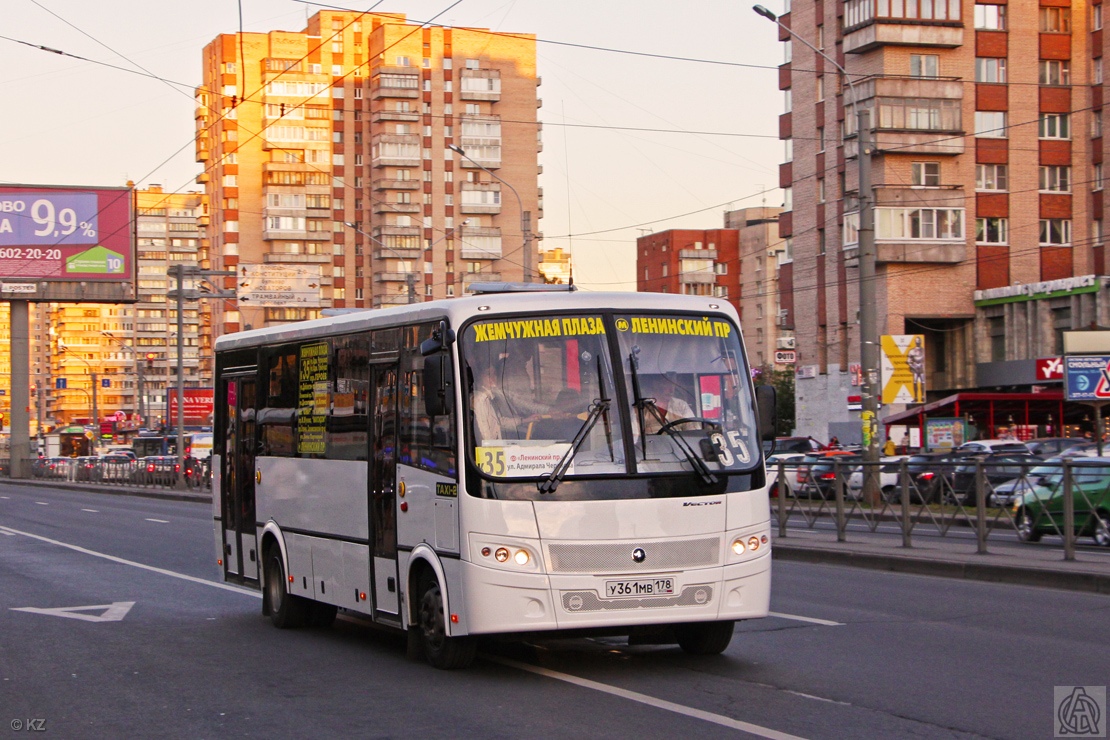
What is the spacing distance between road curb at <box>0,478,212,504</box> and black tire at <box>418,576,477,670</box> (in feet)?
104

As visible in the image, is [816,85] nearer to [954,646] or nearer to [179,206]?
[954,646]

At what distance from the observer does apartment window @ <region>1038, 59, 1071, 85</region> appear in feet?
192

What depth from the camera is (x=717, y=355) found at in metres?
9.79

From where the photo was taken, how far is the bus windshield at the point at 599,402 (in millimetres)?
9117

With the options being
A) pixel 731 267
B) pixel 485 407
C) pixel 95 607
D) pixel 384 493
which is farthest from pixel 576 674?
pixel 731 267

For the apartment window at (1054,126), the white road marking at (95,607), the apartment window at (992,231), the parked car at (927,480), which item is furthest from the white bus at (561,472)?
the apartment window at (1054,126)

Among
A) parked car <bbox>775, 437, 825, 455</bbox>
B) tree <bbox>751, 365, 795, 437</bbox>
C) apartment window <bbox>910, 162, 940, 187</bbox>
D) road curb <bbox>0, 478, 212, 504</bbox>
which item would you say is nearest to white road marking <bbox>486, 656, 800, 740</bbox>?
road curb <bbox>0, 478, 212, 504</bbox>

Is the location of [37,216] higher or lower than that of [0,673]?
higher

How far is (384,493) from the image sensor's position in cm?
1023

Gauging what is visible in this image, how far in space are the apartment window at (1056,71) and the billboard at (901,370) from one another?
38.5 metres

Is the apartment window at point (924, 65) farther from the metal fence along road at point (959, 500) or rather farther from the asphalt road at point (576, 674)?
the asphalt road at point (576, 674)

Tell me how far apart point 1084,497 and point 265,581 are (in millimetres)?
9361

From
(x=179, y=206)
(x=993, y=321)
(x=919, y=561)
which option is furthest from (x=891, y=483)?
(x=179, y=206)

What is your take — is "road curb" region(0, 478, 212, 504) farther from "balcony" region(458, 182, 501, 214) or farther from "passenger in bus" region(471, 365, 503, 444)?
"balcony" region(458, 182, 501, 214)
